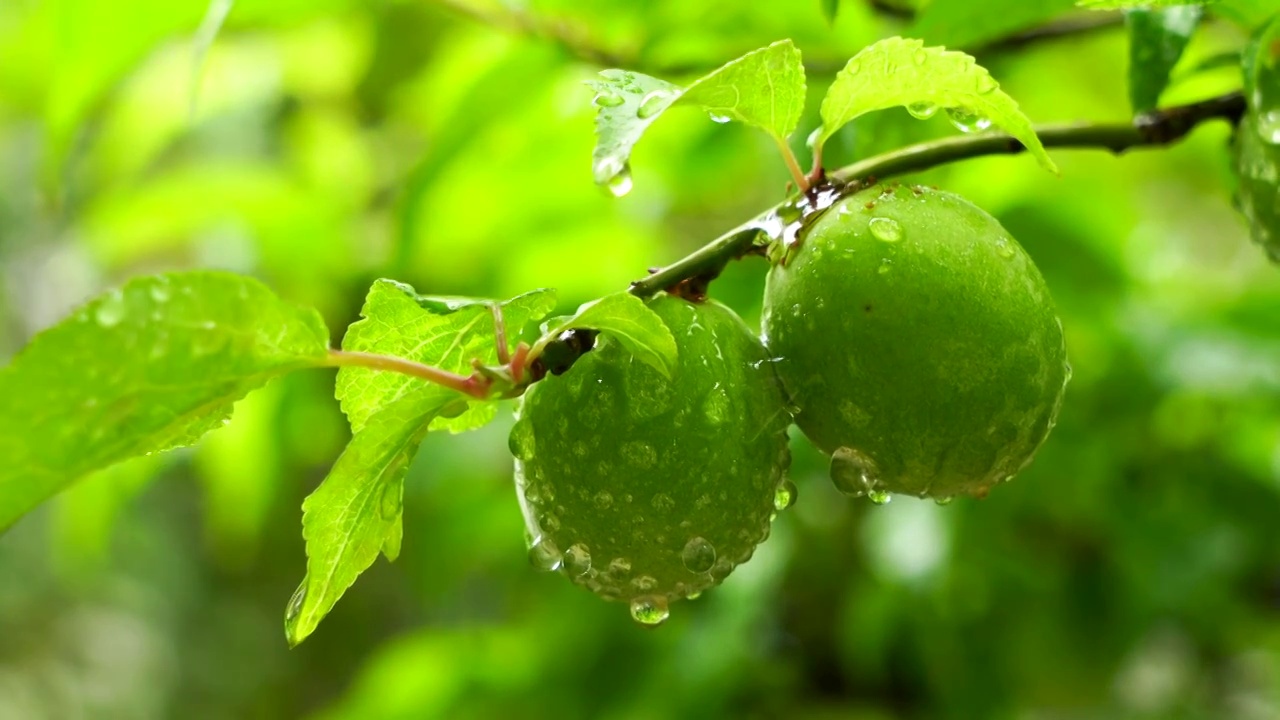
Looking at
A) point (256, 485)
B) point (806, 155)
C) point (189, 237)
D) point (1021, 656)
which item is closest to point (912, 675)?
point (1021, 656)

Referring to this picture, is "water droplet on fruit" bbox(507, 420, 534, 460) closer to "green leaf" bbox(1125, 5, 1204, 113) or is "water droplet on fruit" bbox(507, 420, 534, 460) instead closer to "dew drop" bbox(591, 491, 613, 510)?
"dew drop" bbox(591, 491, 613, 510)

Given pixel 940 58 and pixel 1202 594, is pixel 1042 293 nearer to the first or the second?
pixel 940 58

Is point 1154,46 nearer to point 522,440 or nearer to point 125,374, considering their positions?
point 522,440

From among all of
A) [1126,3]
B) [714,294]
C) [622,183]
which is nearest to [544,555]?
[622,183]

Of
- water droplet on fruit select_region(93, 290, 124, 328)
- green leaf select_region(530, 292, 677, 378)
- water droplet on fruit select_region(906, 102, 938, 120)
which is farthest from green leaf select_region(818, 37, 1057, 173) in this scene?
water droplet on fruit select_region(93, 290, 124, 328)

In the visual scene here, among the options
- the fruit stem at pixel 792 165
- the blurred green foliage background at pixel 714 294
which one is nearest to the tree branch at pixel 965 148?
the fruit stem at pixel 792 165

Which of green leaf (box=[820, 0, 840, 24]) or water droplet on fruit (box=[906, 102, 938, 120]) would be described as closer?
water droplet on fruit (box=[906, 102, 938, 120])
